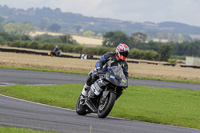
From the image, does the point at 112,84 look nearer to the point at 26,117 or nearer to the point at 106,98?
the point at 106,98

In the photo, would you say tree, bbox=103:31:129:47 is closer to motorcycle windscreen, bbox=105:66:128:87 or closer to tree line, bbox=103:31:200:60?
tree line, bbox=103:31:200:60

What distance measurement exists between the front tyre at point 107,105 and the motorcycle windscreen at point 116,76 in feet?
0.96

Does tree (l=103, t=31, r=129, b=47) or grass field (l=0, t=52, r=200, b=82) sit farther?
tree (l=103, t=31, r=129, b=47)

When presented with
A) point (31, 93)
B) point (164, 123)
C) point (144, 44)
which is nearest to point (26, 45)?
point (144, 44)

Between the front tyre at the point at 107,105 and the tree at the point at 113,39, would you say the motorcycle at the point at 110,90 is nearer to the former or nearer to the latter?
the front tyre at the point at 107,105

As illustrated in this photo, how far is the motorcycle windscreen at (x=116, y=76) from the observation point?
33.9ft

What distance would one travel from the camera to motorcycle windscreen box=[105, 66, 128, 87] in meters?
10.3

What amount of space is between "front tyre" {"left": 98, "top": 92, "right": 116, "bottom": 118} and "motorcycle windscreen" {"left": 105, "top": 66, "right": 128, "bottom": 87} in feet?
0.96

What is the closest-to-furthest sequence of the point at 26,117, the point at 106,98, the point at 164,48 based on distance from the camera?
1. the point at 26,117
2. the point at 106,98
3. the point at 164,48

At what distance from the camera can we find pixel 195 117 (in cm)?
1309

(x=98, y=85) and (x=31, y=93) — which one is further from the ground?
(x=98, y=85)

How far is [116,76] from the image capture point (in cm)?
1034

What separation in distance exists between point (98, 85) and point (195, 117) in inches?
147

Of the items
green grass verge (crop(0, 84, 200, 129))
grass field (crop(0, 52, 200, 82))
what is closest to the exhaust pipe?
green grass verge (crop(0, 84, 200, 129))
